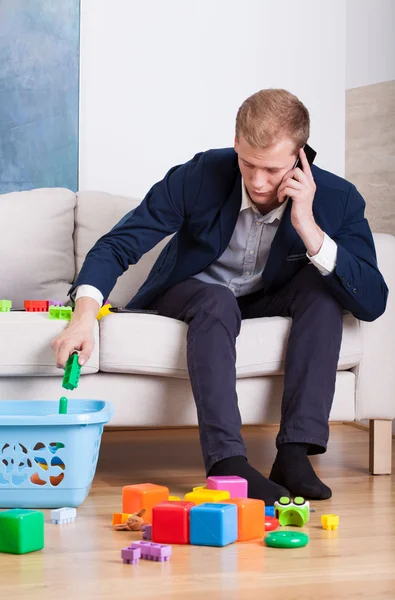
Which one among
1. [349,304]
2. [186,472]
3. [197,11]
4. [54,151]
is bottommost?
[186,472]

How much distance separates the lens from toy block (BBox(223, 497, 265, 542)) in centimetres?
146

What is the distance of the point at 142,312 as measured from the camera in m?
2.08

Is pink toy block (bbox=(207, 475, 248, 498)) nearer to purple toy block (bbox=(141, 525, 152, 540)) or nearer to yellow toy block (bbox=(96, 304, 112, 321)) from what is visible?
purple toy block (bbox=(141, 525, 152, 540))

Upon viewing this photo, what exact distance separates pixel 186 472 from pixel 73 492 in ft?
1.70

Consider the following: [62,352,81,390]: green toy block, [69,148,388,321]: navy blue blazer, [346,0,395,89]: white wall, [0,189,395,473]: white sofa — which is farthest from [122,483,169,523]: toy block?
[346,0,395,89]: white wall

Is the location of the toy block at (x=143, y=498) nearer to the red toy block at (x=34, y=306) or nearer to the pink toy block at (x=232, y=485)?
the pink toy block at (x=232, y=485)

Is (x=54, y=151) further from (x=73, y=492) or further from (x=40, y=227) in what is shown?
(x=73, y=492)

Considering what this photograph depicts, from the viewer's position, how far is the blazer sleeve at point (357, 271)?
75.1 inches

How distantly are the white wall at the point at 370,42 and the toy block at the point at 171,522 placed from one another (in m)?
2.02

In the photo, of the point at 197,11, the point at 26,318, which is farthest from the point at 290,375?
the point at 197,11

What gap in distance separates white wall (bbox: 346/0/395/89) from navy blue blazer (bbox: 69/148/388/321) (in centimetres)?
115

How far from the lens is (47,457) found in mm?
1660

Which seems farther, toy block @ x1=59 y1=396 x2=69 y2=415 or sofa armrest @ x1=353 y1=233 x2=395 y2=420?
sofa armrest @ x1=353 y1=233 x2=395 y2=420

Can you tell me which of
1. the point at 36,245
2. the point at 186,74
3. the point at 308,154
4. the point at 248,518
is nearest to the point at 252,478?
the point at 248,518
